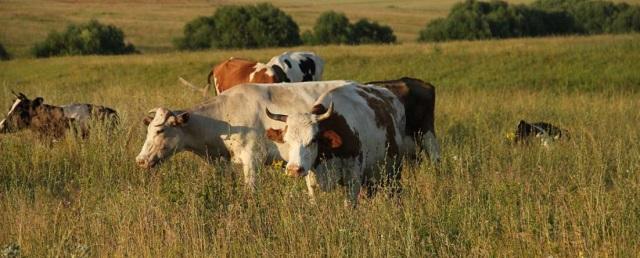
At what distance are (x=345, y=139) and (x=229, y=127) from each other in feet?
4.98

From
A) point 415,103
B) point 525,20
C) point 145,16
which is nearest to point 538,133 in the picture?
point 415,103

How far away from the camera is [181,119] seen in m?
9.63

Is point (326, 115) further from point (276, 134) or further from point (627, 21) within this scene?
point (627, 21)

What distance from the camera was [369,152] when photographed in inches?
365

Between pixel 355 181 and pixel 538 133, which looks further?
pixel 538 133

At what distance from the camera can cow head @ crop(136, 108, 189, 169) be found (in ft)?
31.7

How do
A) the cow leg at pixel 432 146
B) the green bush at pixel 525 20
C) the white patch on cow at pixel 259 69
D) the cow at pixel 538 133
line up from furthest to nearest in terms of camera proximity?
the green bush at pixel 525 20
the white patch on cow at pixel 259 69
the cow at pixel 538 133
the cow leg at pixel 432 146

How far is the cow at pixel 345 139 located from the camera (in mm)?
8344

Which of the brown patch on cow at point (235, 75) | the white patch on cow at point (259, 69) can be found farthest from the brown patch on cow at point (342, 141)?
the white patch on cow at point (259, 69)

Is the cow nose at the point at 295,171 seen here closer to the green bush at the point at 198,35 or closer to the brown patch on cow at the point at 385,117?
the brown patch on cow at the point at 385,117

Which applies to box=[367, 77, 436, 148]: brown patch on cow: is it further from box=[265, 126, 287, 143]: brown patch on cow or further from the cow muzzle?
the cow muzzle

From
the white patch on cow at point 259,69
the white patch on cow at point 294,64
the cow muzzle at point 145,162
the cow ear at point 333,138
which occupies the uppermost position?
the cow ear at point 333,138

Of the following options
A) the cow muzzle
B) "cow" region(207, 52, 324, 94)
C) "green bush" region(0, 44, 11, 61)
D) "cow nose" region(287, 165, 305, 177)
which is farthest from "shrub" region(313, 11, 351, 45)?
"cow nose" region(287, 165, 305, 177)

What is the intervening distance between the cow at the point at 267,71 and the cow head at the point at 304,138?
6.91m
